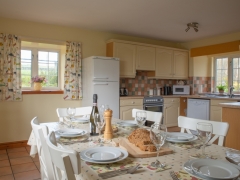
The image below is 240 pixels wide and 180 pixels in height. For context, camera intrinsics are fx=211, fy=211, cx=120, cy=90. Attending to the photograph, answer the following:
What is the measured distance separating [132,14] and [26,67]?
7.40 ft

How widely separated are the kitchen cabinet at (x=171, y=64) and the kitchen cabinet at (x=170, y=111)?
0.62 metres

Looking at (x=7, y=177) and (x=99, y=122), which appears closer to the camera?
(x=99, y=122)

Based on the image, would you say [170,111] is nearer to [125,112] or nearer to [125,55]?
[125,112]

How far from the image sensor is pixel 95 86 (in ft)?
12.5

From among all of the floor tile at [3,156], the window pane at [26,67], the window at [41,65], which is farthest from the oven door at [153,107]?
the floor tile at [3,156]

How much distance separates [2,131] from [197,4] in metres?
3.74

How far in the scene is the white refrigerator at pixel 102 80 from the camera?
151 inches

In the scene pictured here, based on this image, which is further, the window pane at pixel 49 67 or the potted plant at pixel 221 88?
the potted plant at pixel 221 88

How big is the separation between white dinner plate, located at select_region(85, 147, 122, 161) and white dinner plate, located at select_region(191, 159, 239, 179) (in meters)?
0.36

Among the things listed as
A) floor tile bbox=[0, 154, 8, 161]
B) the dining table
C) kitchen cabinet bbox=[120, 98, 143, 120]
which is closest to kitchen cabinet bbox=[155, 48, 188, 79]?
kitchen cabinet bbox=[120, 98, 143, 120]

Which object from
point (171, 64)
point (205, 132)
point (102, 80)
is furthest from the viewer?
point (171, 64)

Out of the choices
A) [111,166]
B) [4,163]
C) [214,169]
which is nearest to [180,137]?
[214,169]

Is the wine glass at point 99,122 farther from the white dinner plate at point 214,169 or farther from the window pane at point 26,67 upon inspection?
the window pane at point 26,67

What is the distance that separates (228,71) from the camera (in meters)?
4.93
